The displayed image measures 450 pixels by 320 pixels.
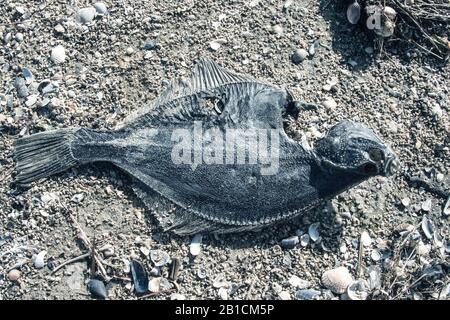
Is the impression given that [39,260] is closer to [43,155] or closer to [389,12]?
[43,155]

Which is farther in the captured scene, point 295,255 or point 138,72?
point 138,72

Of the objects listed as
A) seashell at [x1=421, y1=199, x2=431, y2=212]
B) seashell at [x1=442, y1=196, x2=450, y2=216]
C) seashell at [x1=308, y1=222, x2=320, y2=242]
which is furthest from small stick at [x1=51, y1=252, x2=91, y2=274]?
seashell at [x1=442, y1=196, x2=450, y2=216]

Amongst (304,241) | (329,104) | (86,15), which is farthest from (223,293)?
(86,15)

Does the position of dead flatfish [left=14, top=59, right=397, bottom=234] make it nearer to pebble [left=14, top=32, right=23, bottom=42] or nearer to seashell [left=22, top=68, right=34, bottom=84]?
seashell [left=22, top=68, right=34, bottom=84]

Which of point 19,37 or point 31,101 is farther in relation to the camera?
point 19,37

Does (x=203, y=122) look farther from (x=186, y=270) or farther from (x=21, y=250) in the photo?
(x=21, y=250)

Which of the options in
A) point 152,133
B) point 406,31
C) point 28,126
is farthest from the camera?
point 406,31

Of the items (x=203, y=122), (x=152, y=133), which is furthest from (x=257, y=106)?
(x=152, y=133)
